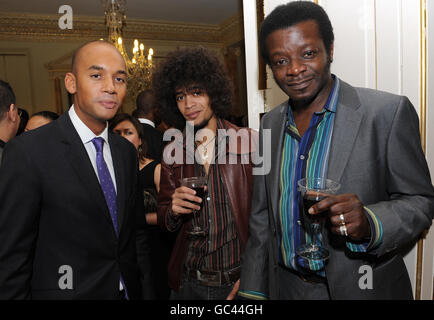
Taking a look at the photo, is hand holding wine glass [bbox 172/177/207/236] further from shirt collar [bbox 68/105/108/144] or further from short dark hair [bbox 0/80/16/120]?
short dark hair [bbox 0/80/16/120]

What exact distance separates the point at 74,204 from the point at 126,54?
229 inches

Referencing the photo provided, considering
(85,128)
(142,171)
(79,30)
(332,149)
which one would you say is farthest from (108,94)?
(79,30)

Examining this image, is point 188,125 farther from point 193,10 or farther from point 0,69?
point 0,69

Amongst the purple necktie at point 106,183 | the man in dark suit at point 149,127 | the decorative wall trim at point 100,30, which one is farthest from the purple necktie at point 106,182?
the decorative wall trim at point 100,30

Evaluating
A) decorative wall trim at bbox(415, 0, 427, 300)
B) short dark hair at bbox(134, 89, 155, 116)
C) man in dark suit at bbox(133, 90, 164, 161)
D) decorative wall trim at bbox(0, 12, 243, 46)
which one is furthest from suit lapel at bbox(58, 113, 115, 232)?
decorative wall trim at bbox(0, 12, 243, 46)

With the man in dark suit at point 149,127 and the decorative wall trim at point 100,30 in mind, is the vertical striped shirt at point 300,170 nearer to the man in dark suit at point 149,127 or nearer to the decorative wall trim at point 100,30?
the man in dark suit at point 149,127

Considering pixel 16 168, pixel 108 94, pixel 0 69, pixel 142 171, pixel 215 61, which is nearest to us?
pixel 16 168

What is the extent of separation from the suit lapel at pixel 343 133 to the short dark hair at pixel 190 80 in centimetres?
117

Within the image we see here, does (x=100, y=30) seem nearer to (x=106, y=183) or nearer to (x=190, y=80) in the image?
(x=190, y=80)

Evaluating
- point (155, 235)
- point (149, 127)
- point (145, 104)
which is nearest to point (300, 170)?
point (155, 235)

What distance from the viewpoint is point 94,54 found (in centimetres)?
156

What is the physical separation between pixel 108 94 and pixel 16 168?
0.52 m

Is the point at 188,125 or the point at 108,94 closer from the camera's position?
the point at 108,94

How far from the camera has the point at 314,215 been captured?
4.06 ft
